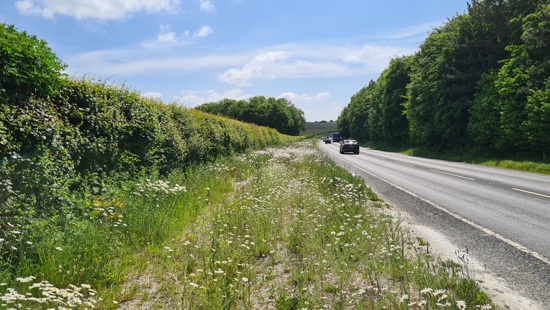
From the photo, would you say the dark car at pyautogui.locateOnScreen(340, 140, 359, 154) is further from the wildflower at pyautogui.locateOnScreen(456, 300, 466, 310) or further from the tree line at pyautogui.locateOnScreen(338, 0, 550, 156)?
the wildflower at pyautogui.locateOnScreen(456, 300, 466, 310)

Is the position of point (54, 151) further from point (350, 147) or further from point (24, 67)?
point (350, 147)

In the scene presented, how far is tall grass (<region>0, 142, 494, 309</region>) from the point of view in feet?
12.7

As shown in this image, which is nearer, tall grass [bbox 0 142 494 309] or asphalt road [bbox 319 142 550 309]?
tall grass [bbox 0 142 494 309]

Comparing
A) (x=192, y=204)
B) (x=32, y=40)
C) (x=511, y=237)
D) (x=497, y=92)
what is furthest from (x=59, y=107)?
(x=497, y=92)

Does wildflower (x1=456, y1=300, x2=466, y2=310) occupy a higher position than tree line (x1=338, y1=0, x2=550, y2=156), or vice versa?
tree line (x1=338, y1=0, x2=550, y2=156)

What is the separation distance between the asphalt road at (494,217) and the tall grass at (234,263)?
0.88 m

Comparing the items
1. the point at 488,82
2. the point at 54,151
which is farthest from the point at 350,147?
the point at 54,151

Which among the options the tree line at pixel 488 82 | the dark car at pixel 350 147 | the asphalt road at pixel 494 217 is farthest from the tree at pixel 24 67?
the dark car at pixel 350 147

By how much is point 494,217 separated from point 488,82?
23432 mm

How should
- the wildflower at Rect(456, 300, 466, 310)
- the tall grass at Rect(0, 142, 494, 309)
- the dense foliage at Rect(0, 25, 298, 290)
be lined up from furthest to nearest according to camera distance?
the dense foliage at Rect(0, 25, 298, 290)
the tall grass at Rect(0, 142, 494, 309)
the wildflower at Rect(456, 300, 466, 310)

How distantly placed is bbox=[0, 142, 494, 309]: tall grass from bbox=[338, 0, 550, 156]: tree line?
64.2 feet

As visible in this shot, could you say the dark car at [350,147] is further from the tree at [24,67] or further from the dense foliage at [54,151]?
the tree at [24,67]

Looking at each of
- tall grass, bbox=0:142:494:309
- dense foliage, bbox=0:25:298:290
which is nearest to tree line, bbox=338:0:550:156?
tall grass, bbox=0:142:494:309

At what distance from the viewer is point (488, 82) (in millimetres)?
26484
